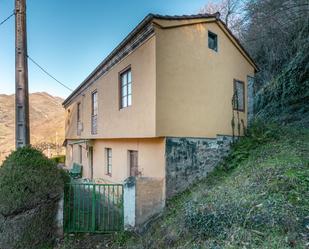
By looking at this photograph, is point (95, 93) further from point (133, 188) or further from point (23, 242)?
point (23, 242)

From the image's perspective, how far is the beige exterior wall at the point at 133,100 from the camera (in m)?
7.89

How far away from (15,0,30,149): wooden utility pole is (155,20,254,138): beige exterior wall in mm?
3777

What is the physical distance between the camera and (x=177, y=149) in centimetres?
826

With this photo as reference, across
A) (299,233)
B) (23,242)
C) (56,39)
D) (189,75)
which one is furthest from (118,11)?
(299,233)

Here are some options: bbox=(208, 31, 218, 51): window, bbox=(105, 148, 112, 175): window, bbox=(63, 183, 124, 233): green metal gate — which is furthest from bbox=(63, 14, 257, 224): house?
bbox=(63, 183, 124, 233): green metal gate

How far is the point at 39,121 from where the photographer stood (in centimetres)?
6275

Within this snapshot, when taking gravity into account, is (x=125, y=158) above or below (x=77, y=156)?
above

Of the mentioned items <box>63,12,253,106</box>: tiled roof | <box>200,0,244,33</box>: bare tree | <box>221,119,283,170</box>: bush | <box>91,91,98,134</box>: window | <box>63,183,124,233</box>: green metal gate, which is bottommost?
<box>63,183,124,233</box>: green metal gate

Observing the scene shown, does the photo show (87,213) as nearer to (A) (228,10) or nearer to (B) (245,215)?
(B) (245,215)

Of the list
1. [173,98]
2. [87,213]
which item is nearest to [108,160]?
[87,213]

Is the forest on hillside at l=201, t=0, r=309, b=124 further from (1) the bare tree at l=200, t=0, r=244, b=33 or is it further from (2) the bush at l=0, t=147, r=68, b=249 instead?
(2) the bush at l=0, t=147, r=68, b=249

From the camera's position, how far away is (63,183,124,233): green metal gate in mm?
7395

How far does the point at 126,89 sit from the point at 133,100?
1.09m

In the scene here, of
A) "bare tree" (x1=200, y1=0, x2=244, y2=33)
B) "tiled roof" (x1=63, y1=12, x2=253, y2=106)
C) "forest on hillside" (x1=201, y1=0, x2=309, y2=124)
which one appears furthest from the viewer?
"bare tree" (x1=200, y1=0, x2=244, y2=33)
